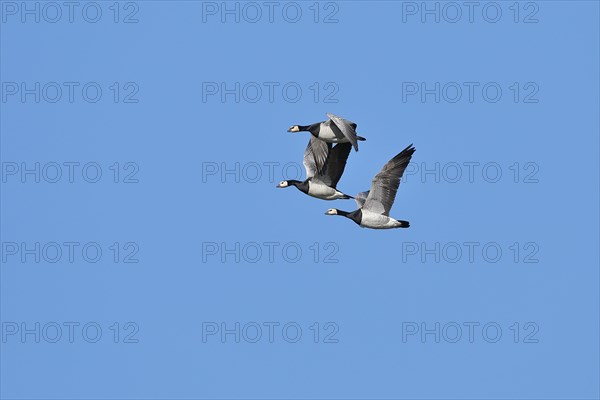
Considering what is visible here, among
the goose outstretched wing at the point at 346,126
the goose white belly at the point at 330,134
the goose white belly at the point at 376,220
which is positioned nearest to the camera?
the goose outstretched wing at the point at 346,126

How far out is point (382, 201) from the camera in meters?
45.7

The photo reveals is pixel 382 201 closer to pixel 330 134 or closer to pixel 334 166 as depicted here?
pixel 330 134

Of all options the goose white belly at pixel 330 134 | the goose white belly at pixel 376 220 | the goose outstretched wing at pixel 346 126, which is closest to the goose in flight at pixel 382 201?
the goose white belly at pixel 376 220

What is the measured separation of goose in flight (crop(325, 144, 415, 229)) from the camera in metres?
45.3

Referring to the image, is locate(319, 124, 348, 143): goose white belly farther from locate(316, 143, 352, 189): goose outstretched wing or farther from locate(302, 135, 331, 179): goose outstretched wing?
locate(302, 135, 331, 179): goose outstretched wing

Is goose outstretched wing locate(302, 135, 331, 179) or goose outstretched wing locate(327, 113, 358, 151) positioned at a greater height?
goose outstretched wing locate(327, 113, 358, 151)

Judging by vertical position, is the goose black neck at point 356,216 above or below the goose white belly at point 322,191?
below

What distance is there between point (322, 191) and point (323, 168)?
753 mm

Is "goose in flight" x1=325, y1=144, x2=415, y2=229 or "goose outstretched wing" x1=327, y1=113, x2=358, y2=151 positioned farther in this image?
"goose in flight" x1=325, y1=144, x2=415, y2=229

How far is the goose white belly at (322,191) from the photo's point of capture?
160 ft

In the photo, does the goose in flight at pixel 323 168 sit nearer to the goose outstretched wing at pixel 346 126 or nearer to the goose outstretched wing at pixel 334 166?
the goose outstretched wing at pixel 334 166

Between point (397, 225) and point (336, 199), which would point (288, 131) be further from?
point (397, 225)

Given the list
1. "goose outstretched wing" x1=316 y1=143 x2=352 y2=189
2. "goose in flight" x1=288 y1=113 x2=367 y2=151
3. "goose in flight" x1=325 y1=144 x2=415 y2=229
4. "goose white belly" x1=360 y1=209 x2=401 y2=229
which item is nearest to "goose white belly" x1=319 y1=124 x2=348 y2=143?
"goose in flight" x1=288 y1=113 x2=367 y2=151

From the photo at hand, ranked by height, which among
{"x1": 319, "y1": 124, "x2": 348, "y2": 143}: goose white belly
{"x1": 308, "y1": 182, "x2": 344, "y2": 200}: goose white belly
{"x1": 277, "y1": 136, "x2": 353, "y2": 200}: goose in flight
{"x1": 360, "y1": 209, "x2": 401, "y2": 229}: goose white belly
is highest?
{"x1": 319, "y1": 124, "x2": 348, "y2": 143}: goose white belly
